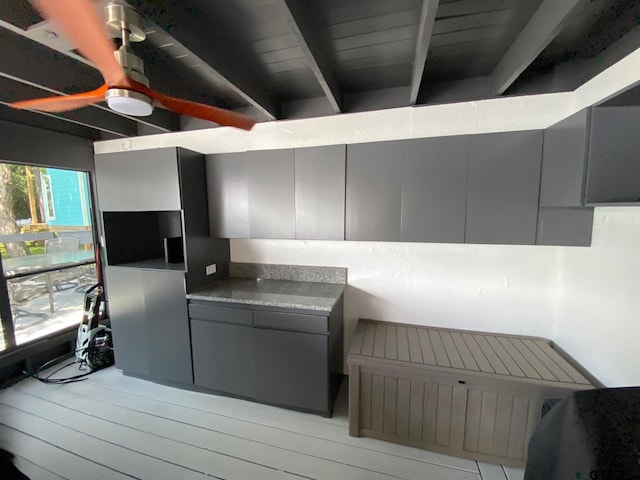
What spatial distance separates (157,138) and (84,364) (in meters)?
2.42

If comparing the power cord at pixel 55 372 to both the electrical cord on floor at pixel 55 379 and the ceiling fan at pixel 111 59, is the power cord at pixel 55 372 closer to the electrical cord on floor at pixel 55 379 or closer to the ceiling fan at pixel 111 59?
the electrical cord on floor at pixel 55 379

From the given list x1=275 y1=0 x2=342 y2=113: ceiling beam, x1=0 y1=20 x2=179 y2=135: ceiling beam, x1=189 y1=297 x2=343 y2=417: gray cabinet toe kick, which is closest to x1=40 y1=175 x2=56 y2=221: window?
x1=0 y1=20 x2=179 y2=135: ceiling beam

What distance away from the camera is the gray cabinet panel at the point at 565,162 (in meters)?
1.26

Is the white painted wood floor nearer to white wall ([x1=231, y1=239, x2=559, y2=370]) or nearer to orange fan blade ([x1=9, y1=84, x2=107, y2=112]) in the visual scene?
white wall ([x1=231, y1=239, x2=559, y2=370])

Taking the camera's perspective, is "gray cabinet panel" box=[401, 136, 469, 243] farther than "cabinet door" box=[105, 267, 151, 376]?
No

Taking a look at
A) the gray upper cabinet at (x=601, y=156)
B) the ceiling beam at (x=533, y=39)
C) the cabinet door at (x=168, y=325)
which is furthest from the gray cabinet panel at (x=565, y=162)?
the cabinet door at (x=168, y=325)

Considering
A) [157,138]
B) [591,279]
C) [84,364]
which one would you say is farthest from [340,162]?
[84,364]

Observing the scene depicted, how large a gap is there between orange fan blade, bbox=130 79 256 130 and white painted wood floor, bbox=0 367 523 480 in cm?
209

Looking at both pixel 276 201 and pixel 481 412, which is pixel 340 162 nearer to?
pixel 276 201

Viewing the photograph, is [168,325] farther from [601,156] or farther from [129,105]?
[601,156]

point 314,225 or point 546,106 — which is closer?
point 546,106

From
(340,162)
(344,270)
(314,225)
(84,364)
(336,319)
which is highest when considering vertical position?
(340,162)

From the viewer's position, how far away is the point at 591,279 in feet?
4.96

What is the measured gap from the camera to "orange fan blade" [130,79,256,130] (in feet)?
3.71
